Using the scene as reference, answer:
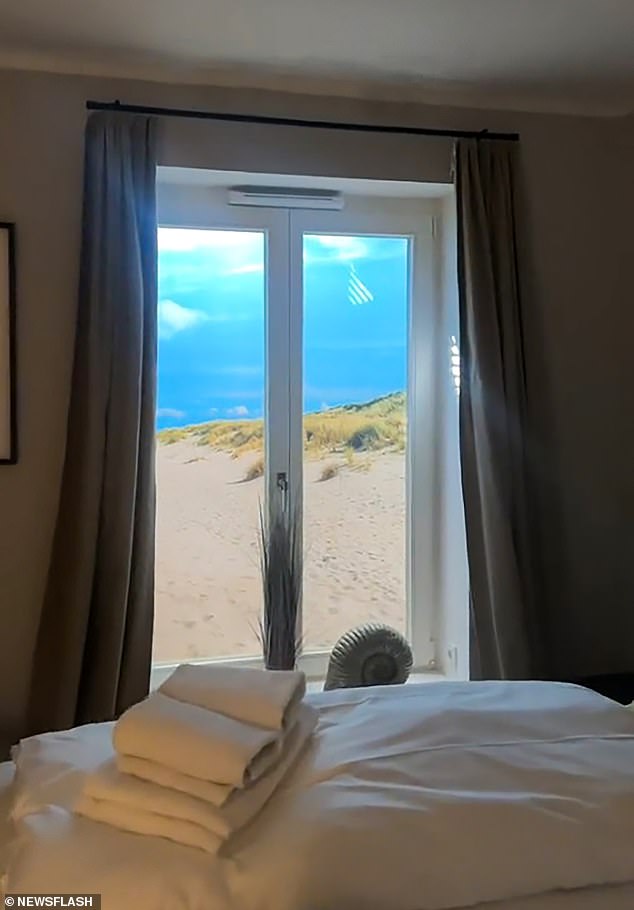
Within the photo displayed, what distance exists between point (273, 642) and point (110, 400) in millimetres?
926

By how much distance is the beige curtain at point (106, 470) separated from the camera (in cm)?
281

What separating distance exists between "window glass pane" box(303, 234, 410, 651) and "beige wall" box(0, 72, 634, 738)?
38 centimetres

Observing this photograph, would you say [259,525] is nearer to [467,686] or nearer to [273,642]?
[273,642]

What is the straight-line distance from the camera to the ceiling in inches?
101

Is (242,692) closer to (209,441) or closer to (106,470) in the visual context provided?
(106,470)

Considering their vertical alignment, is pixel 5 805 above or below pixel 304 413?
below

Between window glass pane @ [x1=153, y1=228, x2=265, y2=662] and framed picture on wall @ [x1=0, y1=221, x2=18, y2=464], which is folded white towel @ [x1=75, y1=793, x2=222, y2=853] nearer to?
framed picture on wall @ [x1=0, y1=221, x2=18, y2=464]

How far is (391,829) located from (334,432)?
2.14m

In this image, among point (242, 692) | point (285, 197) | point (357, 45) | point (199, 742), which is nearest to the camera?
point (199, 742)

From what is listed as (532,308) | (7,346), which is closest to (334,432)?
(532,308)

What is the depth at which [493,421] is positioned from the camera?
124 inches

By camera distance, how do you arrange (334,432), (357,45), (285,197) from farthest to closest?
(334,432) → (285,197) → (357,45)

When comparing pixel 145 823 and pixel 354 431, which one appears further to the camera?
pixel 354 431

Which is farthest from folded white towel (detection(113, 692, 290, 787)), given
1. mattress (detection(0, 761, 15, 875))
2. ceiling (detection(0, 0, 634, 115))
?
ceiling (detection(0, 0, 634, 115))
